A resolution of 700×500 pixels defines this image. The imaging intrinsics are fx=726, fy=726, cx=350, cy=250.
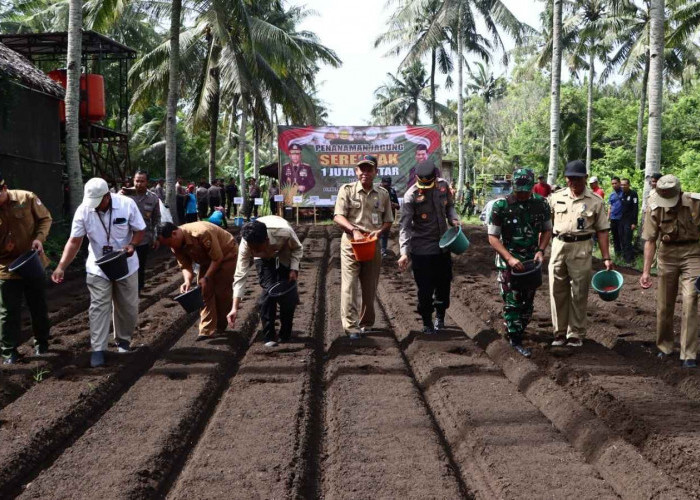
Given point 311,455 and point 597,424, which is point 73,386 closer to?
point 311,455

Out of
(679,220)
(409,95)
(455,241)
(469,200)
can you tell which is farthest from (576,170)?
(409,95)

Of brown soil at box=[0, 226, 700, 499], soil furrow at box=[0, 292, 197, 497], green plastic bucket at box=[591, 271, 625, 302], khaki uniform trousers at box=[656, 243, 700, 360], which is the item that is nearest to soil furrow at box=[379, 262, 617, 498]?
brown soil at box=[0, 226, 700, 499]

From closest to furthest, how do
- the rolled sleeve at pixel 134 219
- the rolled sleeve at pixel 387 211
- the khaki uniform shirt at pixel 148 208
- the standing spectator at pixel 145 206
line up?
the rolled sleeve at pixel 134 219 < the rolled sleeve at pixel 387 211 < the standing spectator at pixel 145 206 < the khaki uniform shirt at pixel 148 208

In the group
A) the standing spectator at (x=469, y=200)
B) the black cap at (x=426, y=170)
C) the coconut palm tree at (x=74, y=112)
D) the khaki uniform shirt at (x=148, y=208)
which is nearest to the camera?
the black cap at (x=426, y=170)

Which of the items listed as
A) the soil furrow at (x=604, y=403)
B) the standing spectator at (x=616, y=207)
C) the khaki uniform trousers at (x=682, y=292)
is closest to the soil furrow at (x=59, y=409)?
the soil furrow at (x=604, y=403)

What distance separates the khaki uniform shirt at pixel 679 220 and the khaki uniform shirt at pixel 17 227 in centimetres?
513

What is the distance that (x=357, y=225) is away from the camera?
22.7 ft

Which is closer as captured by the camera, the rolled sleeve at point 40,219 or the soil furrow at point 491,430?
the soil furrow at point 491,430

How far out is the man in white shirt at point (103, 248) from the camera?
19.9 feet

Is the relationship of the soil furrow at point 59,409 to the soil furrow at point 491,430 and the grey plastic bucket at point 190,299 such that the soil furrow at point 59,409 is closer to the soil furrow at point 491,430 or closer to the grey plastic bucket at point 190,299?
the grey plastic bucket at point 190,299

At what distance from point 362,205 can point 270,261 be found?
3.40 ft

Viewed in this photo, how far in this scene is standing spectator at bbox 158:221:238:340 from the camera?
642 cm

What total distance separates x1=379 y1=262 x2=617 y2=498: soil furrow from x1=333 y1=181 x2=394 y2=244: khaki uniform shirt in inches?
48.2

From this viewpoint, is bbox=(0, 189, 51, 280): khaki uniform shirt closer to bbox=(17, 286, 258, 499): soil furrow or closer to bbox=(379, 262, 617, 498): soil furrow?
bbox=(17, 286, 258, 499): soil furrow
